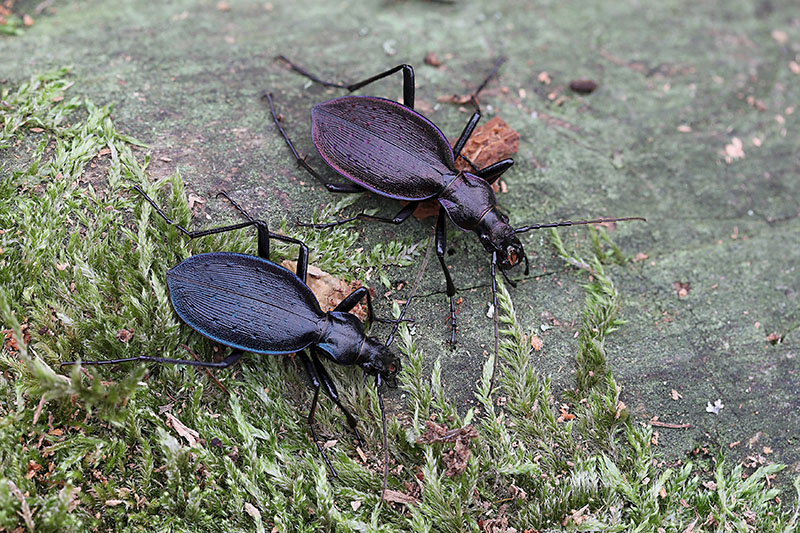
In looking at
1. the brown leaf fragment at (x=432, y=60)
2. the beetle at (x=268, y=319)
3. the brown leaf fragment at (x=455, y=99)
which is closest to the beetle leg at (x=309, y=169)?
the beetle at (x=268, y=319)

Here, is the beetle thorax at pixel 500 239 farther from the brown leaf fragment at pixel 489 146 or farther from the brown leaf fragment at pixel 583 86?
the brown leaf fragment at pixel 583 86

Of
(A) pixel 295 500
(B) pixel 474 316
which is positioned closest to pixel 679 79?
(B) pixel 474 316

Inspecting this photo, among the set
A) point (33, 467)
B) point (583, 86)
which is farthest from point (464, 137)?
point (33, 467)

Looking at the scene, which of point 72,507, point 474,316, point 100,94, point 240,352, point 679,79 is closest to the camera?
point 72,507

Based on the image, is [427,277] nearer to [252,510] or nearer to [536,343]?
[536,343]

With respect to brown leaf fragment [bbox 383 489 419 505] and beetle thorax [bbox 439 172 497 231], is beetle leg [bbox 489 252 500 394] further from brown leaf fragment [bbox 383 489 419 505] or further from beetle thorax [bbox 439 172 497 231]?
brown leaf fragment [bbox 383 489 419 505]

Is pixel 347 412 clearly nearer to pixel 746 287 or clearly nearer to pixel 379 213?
pixel 379 213
